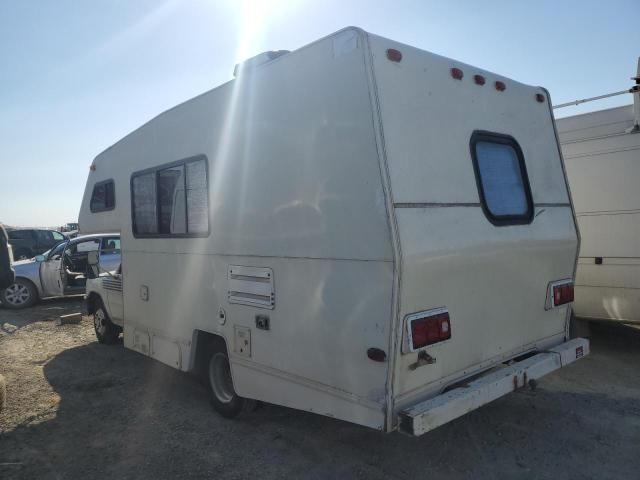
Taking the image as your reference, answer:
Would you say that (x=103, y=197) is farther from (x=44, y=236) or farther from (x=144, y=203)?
(x=44, y=236)

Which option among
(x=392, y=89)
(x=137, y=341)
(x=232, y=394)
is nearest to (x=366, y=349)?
(x=392, y=89)

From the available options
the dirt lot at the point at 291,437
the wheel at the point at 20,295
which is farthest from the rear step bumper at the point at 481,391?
the wheel at the point at 20,295

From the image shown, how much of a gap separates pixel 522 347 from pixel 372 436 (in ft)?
4.53

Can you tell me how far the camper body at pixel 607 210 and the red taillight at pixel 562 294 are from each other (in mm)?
1959

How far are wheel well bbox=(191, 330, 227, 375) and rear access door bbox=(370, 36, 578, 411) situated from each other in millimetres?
1994

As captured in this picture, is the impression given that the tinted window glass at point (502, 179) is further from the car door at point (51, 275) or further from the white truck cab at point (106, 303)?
the car door at point (51, 275)

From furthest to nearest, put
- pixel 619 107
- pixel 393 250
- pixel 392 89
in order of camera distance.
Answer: pixel 619 107, pixel 392 89, pixel 393 250

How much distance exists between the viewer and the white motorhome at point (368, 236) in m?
2.84

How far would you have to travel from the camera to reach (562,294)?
4039 millimetres

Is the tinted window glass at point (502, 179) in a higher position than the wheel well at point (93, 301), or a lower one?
higher

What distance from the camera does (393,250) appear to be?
2682mm

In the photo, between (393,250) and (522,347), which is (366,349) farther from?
(522,347)

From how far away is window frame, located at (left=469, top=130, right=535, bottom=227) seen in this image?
3443 mm

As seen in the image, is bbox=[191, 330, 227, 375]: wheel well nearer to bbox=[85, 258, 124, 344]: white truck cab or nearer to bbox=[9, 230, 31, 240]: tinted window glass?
bbox=[85, 258, 124, 344]: white truck cab
